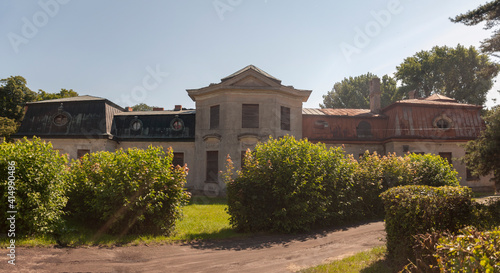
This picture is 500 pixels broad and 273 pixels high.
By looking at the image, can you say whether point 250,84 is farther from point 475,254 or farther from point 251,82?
point 475,254

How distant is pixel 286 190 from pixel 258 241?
195 centimetres

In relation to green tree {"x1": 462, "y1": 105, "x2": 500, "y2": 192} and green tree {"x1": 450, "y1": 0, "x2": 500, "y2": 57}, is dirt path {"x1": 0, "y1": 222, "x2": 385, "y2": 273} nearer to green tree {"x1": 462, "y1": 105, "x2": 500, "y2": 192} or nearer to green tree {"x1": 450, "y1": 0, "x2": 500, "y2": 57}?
green tree {"x1": 462, "y1": 105, "x2": 500, "y2": 192}

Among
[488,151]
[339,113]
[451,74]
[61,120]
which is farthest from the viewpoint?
[451,74]

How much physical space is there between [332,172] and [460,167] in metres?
18.5

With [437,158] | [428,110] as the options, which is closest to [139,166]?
[437,158]

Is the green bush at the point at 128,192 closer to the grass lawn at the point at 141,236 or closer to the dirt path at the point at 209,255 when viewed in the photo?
the grass lawn at the point at 141,236

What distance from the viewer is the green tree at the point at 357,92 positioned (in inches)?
1903

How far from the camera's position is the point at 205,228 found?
33.2 feet

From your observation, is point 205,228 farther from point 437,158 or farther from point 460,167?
point 460,167

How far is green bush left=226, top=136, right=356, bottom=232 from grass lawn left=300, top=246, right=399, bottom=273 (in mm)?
3077

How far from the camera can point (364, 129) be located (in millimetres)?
24703

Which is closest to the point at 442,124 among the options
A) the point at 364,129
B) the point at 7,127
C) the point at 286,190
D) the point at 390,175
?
the point at 364,129

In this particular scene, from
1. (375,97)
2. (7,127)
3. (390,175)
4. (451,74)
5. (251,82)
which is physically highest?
(451,74)

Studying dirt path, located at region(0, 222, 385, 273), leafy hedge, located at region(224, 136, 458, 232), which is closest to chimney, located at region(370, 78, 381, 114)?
leafy hedge, located at region(224, 136, 458, 232)
